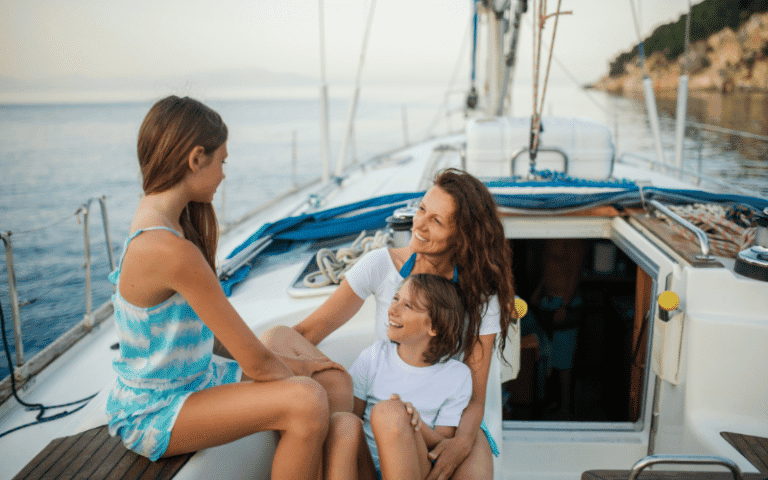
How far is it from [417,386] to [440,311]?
0.22m

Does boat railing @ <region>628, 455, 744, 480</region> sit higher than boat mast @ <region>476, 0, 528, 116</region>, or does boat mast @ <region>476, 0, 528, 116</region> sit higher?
boat mast @ <region>476, 0, 528, 116</region>

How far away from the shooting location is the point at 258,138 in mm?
27078

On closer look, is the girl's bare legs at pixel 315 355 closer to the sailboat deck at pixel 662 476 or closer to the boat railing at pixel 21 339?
the sailboat deck at pixel 662 476

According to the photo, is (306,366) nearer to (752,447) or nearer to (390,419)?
(390,419)

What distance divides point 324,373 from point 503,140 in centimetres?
262

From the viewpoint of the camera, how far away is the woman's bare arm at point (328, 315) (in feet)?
5.28

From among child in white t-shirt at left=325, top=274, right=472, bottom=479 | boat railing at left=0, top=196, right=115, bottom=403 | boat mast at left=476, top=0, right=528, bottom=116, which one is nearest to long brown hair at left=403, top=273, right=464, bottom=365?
child in white t-shirt at left=325, top=274, right=472, bottom=479

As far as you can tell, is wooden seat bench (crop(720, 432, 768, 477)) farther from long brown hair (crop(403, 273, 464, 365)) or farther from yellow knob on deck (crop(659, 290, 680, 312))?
long brown hair (crop(403, 273, 464, 365))

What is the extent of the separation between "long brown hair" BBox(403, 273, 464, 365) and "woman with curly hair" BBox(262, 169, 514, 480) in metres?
0.06

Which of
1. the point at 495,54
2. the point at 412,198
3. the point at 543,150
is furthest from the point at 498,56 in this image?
the point at 412,198

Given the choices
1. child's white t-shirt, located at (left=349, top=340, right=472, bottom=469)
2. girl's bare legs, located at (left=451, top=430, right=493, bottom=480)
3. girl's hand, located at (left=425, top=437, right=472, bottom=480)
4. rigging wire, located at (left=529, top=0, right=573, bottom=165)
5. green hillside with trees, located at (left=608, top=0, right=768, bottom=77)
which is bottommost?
girl's bare legs, located at (left=451, top=430, right=493, bottom=480)

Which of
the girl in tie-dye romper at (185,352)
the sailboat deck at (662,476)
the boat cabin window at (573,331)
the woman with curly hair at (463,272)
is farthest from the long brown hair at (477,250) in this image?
the boat cabin window at (573,331)

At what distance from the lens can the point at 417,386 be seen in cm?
142

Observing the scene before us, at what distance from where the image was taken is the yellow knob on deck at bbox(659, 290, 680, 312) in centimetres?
173
